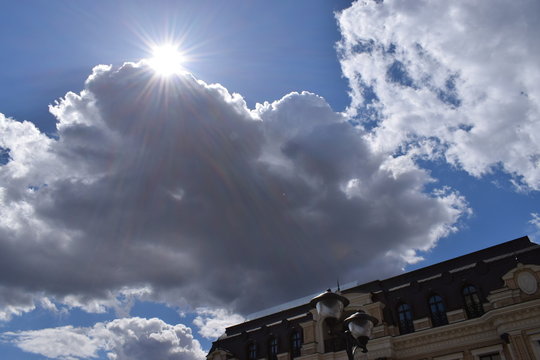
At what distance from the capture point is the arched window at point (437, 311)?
2505 cm

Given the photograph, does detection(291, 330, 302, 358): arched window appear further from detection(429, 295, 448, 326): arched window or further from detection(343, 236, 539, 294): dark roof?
detection(429, 295, 448, 326): arched window

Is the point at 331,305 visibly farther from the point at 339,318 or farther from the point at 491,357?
the point at 491,357

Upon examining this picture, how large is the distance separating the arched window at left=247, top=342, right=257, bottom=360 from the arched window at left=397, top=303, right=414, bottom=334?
13.3 meters

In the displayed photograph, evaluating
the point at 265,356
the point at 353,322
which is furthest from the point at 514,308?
the point at 265,356

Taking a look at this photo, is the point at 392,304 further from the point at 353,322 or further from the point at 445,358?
the point at 353,322

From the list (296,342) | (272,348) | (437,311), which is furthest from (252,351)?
(437,311)

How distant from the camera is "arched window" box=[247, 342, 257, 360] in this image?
3376cm

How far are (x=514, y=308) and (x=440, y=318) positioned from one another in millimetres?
4765

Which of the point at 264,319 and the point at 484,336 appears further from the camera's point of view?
the point at 264,319

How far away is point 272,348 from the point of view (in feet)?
108

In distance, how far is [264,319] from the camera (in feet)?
117

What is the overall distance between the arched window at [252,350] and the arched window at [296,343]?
13.2 ft

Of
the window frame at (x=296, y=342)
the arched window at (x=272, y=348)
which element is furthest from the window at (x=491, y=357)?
the arched window at (x=272, y=348)

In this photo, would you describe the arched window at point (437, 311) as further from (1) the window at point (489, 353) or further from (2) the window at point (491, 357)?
(2) the window at point (491, 357)
